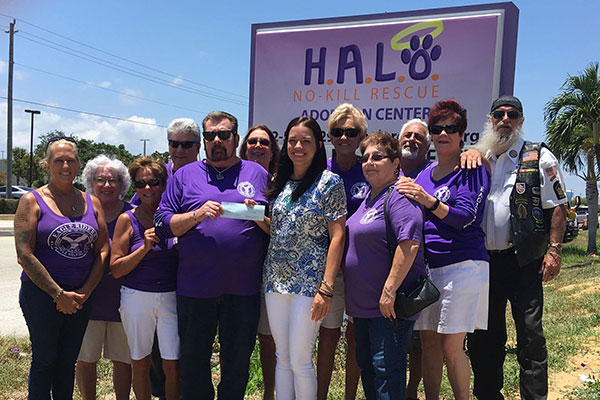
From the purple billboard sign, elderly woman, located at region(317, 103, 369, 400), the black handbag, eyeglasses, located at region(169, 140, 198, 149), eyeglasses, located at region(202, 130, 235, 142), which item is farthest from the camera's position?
the purple billboard sign

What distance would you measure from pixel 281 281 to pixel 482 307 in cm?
135

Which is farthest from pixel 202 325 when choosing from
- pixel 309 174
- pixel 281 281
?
pixel 309 174

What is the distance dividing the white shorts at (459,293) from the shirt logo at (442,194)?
1.37ft

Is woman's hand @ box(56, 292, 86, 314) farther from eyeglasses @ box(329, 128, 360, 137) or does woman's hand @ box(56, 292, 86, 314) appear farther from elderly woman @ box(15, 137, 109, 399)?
eyeglasses @ box(329, 128, 360, 137)

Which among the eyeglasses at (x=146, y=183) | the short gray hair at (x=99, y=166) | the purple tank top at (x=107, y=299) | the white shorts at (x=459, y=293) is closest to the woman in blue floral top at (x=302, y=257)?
the white shorts at (x=459, y=293)

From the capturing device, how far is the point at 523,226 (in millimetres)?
3449

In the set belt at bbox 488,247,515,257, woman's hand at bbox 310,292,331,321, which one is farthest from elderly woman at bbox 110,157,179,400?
belt at bbox 488,247,515,257

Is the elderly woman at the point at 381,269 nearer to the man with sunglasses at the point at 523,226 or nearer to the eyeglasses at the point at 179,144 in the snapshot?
the man with sunglasses at the point at 523,226

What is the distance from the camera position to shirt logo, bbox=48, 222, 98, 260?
3.19 meters

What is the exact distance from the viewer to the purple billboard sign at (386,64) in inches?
200

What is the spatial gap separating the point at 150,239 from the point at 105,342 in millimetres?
1029

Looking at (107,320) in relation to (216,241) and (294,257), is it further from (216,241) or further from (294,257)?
(294,257)

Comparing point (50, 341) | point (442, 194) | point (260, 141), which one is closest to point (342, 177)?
point (442, 194)

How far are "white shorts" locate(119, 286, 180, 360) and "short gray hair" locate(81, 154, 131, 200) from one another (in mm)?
848
